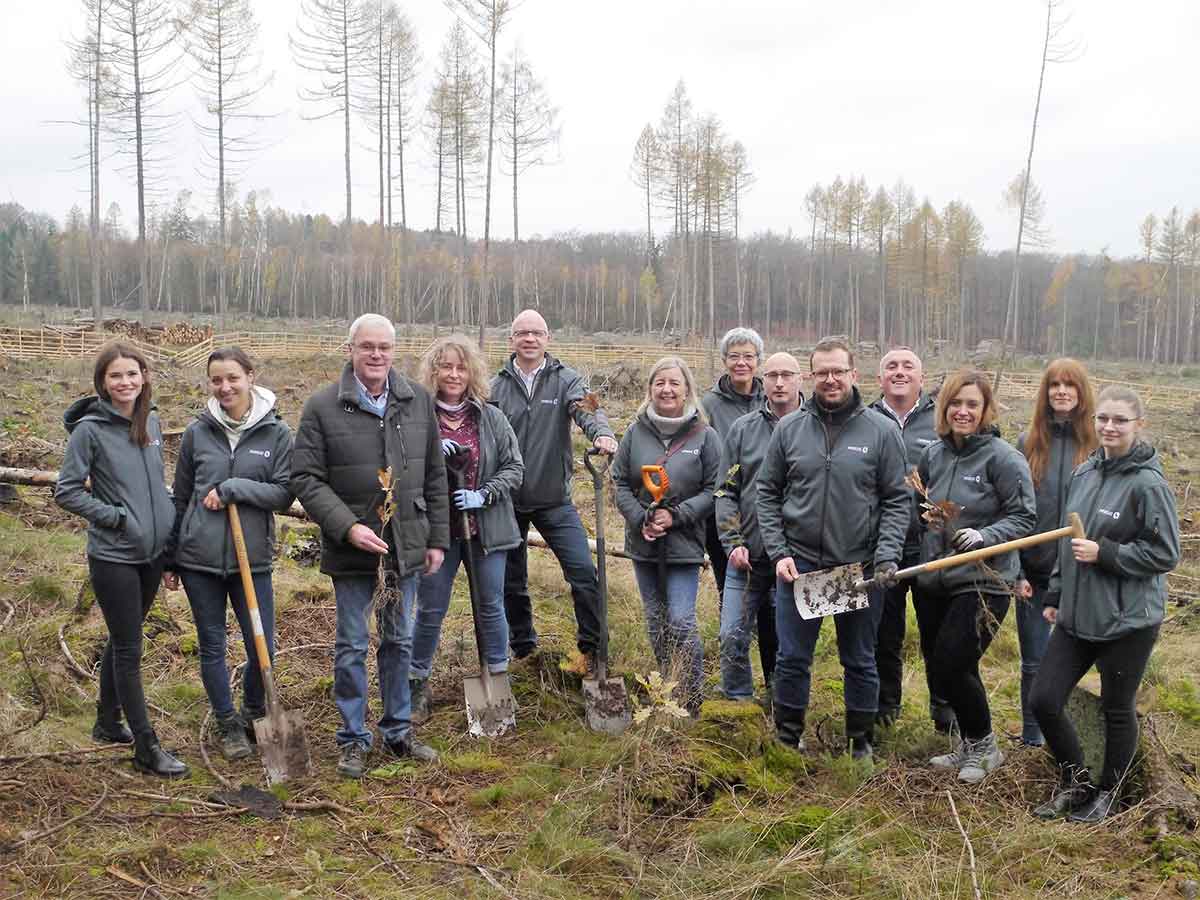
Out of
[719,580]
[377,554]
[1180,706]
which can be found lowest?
[1180,706]

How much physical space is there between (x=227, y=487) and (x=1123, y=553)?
396cm

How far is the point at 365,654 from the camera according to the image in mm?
4406

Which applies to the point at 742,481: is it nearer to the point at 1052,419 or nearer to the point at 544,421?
the point at 544,421

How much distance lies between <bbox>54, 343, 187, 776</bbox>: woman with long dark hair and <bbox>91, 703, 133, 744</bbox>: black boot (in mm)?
266

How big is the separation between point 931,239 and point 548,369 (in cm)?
5614

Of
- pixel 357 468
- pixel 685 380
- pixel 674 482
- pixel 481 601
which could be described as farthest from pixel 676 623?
pixel 357 468

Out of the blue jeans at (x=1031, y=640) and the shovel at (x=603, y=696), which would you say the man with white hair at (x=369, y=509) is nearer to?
the shovel at (x=603, y=696)

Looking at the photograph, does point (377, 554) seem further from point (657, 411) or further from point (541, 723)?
point (657, 411)

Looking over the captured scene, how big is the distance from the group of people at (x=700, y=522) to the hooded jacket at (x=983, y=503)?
1 cm

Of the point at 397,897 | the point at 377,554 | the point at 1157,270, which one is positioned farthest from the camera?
the point at 1157,270

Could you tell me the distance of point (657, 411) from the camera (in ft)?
17.0

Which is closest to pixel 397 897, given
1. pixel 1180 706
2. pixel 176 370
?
pixel 1180 706

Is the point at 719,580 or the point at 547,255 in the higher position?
the point at 547,255

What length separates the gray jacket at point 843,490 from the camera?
434 cm
